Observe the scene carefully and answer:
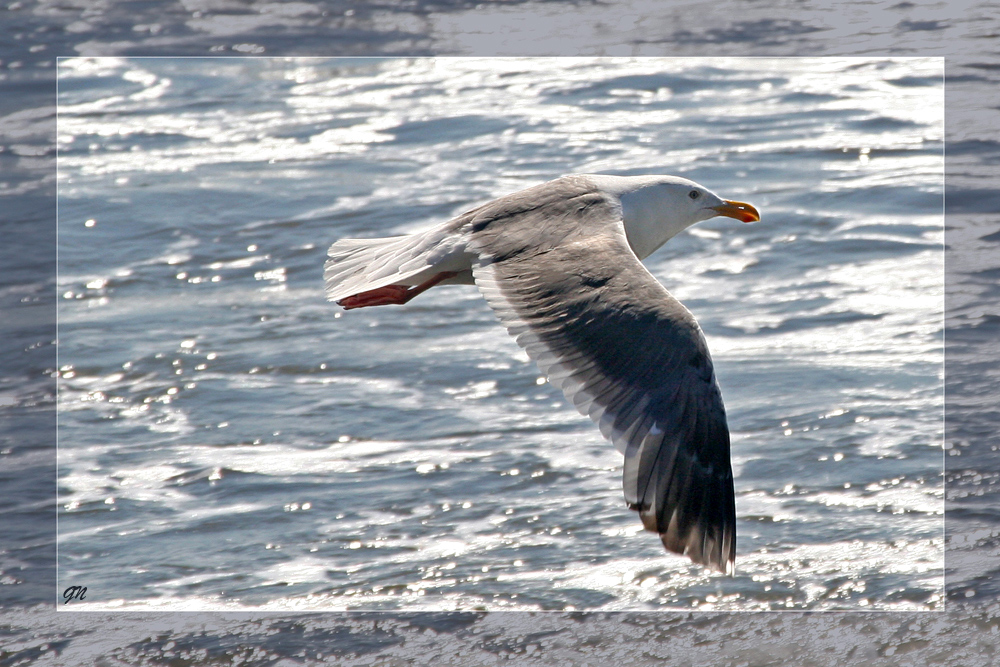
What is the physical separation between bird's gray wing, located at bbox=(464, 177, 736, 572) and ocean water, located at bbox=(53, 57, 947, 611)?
1417mm

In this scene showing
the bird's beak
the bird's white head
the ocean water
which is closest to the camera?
the bird's white head

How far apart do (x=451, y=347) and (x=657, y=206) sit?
2640 millimetres

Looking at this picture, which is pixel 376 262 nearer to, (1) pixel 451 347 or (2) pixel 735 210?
(2) pixel 735 210

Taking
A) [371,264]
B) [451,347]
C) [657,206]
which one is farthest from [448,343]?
[657,206]

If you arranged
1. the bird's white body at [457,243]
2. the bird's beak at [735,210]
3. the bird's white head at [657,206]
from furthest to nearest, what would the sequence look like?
1. the bird's beak at [735,210]
2. the bird's white head at [657,206]
3. the bird's white body at [457,243]

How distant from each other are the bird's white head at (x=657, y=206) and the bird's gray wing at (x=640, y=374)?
54 cm

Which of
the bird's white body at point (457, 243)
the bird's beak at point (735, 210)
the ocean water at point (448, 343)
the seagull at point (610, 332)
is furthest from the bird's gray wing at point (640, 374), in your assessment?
the ocean water at point (448, 343)

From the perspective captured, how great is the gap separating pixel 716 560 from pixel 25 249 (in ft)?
19.9

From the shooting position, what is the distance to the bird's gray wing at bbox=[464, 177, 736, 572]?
3.58 m

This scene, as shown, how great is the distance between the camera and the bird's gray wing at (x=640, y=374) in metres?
3.58

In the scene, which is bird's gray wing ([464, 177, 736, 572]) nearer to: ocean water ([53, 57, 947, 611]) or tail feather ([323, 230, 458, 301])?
tail feather ([323, 230, 458, 301])

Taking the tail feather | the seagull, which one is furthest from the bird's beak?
the tail feather

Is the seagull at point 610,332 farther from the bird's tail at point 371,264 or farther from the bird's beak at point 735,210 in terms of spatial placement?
the bird's beak at point 735,210

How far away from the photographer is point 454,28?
11195mm
